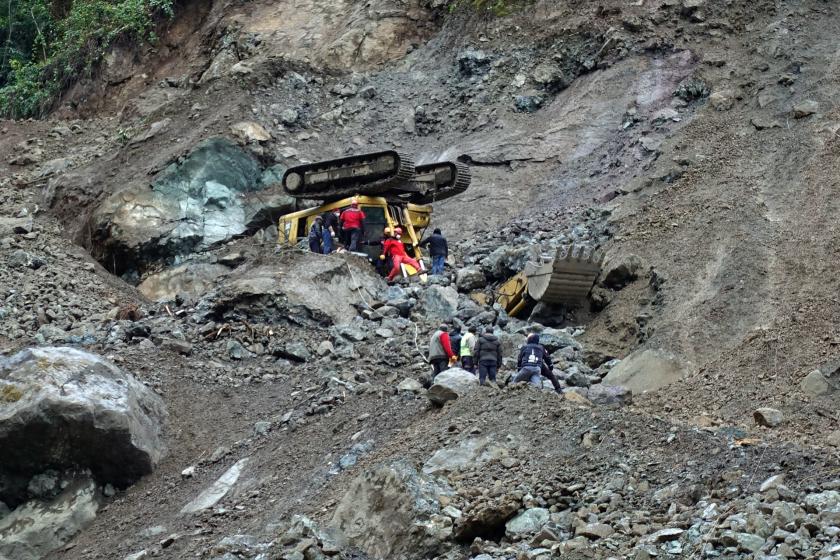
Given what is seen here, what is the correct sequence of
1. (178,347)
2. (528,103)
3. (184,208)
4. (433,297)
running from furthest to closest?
1. (528,103)
2. (184,208)
3. (433,297)
4. (178,347)

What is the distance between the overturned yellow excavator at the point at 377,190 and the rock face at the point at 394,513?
8436mm

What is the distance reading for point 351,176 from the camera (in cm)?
2141

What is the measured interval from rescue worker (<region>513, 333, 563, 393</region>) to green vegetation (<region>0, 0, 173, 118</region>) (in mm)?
21415

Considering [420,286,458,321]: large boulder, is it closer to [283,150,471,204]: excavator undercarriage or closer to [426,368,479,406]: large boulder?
[283,150,471,204]: excavator undercarriage

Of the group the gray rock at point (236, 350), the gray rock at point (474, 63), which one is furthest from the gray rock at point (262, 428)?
the gray rock at point (474, 63)

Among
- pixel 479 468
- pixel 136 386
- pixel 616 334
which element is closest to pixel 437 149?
pixel 616 334

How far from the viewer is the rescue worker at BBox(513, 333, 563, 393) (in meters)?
13.6

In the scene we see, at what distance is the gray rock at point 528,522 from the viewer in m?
10.1

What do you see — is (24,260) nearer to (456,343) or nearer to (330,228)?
(330,228)

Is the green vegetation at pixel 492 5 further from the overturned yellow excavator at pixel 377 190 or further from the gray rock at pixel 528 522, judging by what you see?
the gray rock at pixel 528 522

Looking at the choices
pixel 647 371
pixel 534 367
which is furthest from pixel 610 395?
pixel 647 371

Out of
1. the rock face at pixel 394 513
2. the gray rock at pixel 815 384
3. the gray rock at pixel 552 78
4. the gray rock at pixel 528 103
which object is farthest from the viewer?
the gray rock at pixel 552 78

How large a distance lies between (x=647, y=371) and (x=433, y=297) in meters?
3.86

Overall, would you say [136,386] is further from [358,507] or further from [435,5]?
[435,5]
